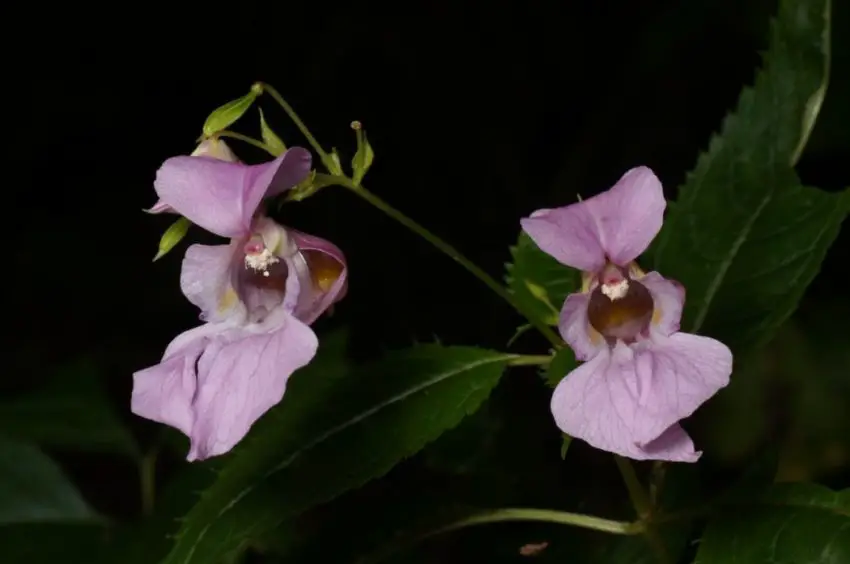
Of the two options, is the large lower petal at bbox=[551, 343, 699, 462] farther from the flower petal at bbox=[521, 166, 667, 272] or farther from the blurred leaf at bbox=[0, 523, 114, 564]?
the blurred leaf at bbox=[0, 523, 114, 564]

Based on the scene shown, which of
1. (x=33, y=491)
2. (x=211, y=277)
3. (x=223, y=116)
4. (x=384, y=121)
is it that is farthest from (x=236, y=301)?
(x=384, y=121)

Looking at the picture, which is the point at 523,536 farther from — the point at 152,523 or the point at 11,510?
the point at 11,510

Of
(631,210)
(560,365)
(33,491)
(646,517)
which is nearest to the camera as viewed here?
(631,210)

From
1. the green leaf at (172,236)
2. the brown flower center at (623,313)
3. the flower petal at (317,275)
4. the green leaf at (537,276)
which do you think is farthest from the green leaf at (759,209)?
the green leaf at (172,236)

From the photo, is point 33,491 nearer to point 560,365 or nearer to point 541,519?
point 541,519

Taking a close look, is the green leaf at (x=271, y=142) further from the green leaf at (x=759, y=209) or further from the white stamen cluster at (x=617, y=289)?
the green leaf at (x=759, y=209)

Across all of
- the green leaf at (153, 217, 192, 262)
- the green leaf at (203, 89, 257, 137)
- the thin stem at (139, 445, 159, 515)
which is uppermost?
the green leaf at (203, 89, 257, 137)

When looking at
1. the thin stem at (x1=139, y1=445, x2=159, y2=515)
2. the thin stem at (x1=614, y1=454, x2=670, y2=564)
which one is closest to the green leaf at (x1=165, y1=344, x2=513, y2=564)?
the thin stem at (x1=614, y1=454, x2=670, y2=564)

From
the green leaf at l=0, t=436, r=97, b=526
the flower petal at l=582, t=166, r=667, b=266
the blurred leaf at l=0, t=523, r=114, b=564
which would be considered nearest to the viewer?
the flower petal at l=582, t=166, r=667, b=266
